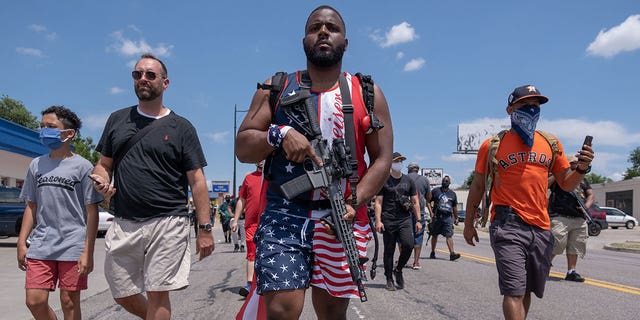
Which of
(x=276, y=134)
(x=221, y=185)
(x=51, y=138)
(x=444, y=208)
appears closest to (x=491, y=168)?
(x=276, y=134)

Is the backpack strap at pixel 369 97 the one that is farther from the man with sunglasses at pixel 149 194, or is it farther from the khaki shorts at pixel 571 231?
the khaki shorts at pixel 571 231

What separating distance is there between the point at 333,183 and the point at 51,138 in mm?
2618

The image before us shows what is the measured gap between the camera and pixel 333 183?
2.76 meters

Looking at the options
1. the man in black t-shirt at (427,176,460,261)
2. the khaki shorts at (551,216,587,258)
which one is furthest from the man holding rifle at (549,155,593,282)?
the man in black t-shirt at (427,176,460,261)

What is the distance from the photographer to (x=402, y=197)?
8.34m

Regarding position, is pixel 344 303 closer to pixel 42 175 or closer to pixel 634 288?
pixel 42 175

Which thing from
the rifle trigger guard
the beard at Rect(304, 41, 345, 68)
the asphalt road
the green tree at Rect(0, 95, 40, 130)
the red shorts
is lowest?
the asphalt road

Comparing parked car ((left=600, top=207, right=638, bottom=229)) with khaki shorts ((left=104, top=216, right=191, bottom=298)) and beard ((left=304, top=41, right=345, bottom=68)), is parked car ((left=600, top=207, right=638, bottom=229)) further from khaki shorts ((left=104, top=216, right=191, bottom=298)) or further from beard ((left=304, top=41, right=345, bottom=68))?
beard ((left=304, top=41, right=345, bottom=68))

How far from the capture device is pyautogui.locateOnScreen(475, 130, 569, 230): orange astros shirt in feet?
14.4

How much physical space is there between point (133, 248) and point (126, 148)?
670 millimetres

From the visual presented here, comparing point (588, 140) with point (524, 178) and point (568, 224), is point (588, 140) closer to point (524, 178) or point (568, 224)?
point (524, 178)

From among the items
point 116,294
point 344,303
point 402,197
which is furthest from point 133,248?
point 402,197

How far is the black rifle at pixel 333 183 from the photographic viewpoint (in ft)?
8.86

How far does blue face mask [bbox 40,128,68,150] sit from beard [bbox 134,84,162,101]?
2.79ft
